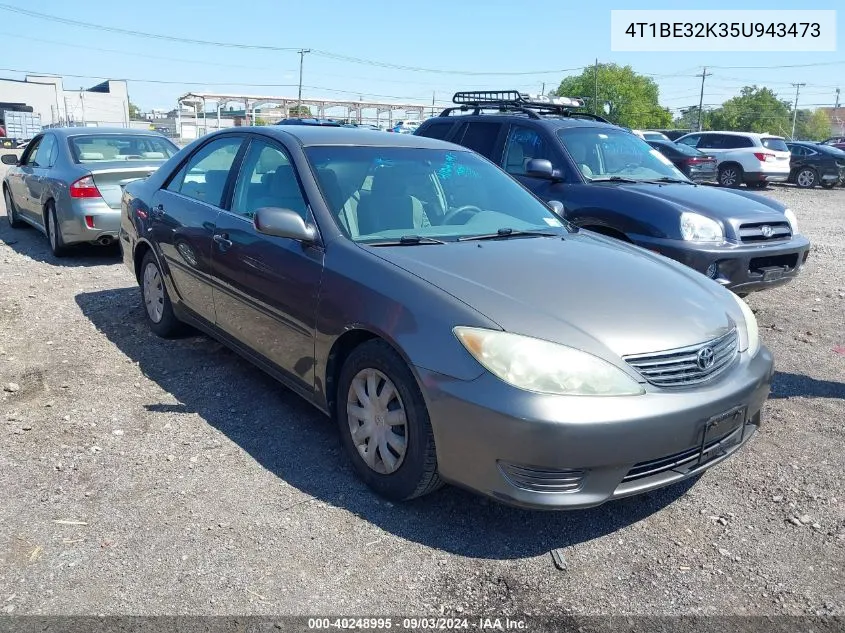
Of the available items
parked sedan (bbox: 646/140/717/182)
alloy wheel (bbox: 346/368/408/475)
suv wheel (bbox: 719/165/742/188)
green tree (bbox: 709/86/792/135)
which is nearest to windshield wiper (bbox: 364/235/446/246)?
alloy wheel (bbox: 346/368/408/475)

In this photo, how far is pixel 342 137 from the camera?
425 centimetres

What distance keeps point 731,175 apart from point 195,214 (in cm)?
2091

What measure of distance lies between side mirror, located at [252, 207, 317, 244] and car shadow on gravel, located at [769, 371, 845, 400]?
3.19 m

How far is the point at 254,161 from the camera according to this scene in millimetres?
4328

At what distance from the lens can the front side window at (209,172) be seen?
4547 mm

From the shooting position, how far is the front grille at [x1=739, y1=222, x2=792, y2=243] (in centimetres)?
590

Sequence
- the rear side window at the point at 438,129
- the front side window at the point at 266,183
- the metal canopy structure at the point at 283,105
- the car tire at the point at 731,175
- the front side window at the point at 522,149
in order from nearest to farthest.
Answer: the front side window at the point at 266,183 < the front side window at the point at 522,149 < the rear side window at the point at 438,129 < the car tire at the point at 731,175 < the metal canopy structure at the point at 283,105

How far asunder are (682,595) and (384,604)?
1.12 meters

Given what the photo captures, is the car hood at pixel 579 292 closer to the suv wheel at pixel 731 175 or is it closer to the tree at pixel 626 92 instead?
the suv wheel at pixel 731 175

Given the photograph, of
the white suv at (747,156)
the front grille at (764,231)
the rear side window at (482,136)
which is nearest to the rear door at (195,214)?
the rear side window at (482,136)

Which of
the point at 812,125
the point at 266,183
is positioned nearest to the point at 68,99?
the point at 266,183

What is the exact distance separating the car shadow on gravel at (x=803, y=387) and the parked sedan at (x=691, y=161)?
1514 centimetres

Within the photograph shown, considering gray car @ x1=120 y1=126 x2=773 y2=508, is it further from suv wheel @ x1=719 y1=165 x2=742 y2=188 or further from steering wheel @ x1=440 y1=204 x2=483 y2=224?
suv wheel @ x1=719 y1=165 x2=742 y2=188

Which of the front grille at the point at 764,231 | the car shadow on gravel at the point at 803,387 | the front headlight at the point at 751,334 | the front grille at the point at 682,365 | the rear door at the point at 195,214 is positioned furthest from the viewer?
the front grille at the point at 764,231
